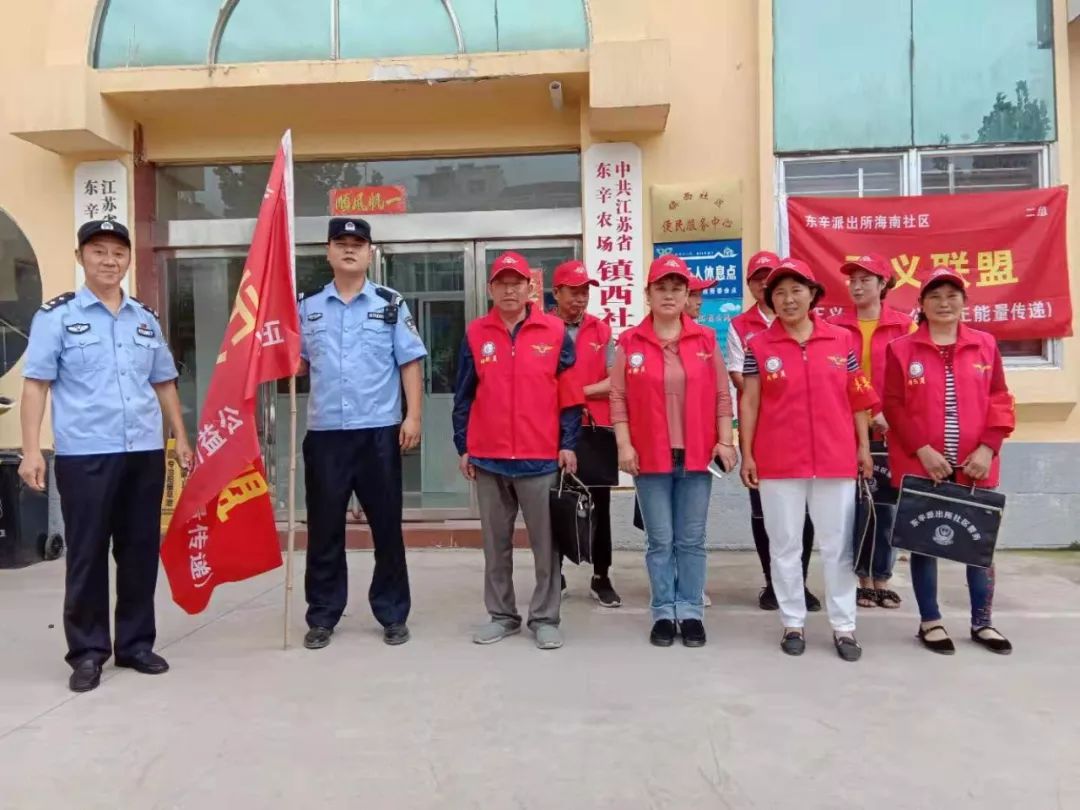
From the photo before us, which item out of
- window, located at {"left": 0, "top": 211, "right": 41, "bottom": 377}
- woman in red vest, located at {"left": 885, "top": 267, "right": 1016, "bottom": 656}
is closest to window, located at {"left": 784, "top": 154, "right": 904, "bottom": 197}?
woman in red vest, located at {"left": 885, "top": 267, "right": 1016, "bottom": 656}

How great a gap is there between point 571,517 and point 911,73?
4.38 m

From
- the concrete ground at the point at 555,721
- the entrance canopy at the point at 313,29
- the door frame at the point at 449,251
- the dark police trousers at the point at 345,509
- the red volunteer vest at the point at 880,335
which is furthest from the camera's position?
the door frame at the point at 449,251

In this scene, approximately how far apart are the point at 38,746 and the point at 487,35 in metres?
5.23

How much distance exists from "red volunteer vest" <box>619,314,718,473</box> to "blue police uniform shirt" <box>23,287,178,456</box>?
2135 millimetres

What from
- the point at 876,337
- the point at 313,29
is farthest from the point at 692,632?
the point at 313,29

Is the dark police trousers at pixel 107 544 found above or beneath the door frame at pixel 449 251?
beneath

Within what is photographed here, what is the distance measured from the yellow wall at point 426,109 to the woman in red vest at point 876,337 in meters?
1.71

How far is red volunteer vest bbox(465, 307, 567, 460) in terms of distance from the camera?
12.8 ft

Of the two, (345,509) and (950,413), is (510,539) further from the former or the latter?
(950,413)

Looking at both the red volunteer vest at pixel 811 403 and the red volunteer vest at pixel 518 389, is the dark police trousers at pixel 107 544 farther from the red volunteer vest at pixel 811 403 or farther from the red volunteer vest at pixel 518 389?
the red volunteer vest at pixel 811 403

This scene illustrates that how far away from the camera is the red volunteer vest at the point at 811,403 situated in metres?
3.69

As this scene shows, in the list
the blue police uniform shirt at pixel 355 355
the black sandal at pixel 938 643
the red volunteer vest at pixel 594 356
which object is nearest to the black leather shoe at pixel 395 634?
the blue police uniform shirt at pixel 355 355

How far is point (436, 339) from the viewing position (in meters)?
6.87

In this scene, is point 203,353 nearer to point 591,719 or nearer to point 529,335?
point 529,335
